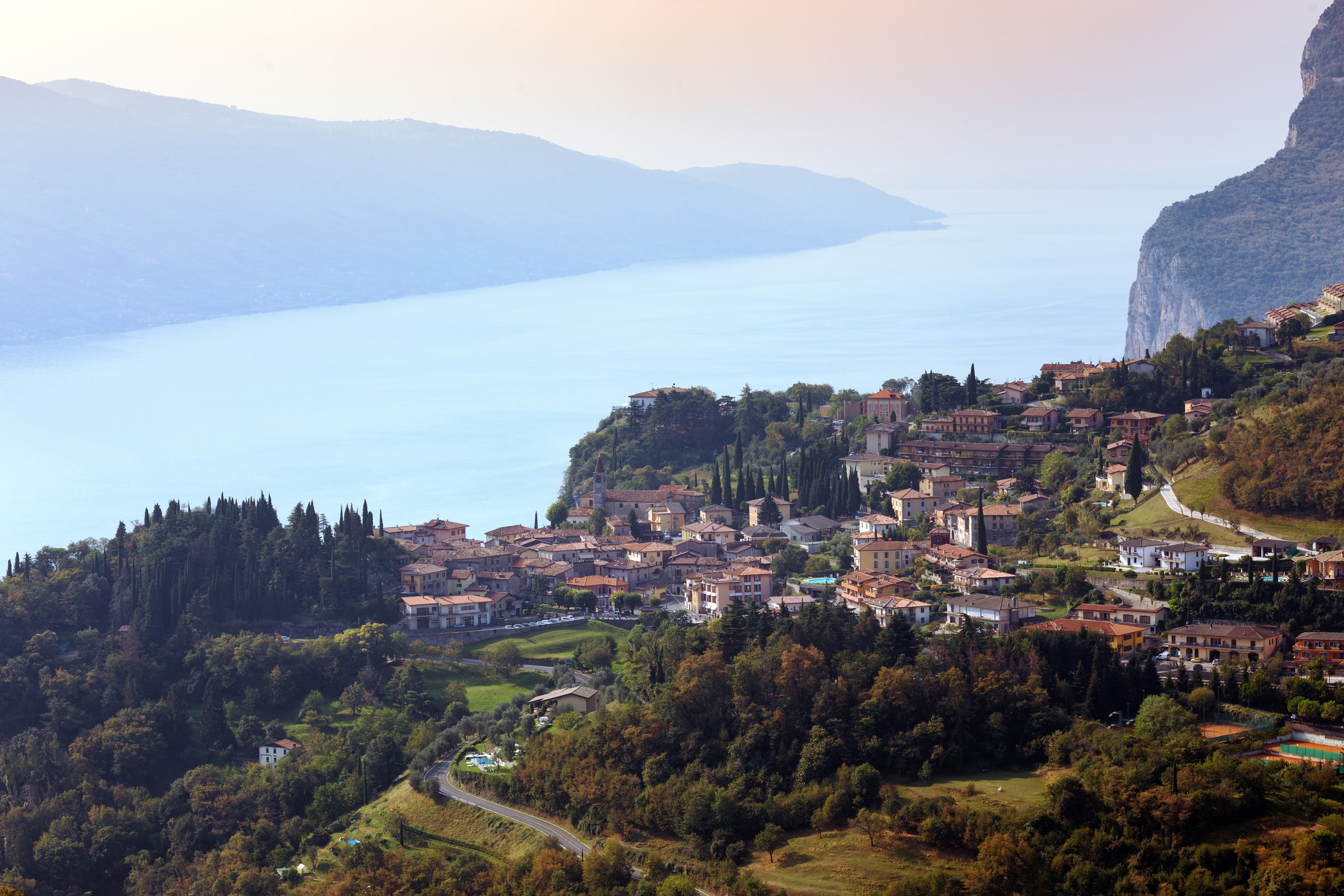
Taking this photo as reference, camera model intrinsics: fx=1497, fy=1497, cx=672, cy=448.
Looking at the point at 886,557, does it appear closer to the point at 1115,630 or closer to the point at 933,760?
the point at 1115,630

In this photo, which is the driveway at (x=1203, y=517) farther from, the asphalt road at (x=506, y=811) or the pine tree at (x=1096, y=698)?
the asphalt road at (x=506, y=811)

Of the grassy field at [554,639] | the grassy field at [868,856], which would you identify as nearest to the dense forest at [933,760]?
the grassy field at [868,856]

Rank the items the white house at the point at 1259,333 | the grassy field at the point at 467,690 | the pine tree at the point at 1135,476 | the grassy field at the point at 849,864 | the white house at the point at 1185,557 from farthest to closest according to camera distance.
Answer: the white house at the point at 1259,333, the pine tree at the point at 1135,476, the grassy field at the point at 467,690, the white house at the point at 1185,557, the grassy field at the point at 849,864

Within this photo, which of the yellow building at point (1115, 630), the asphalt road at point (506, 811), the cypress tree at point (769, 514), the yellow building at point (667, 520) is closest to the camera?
the asphalt road at point (506, 811)

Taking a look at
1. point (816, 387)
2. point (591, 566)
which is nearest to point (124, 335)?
point (816, 387)

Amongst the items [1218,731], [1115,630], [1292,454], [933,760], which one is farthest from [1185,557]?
[933,760]

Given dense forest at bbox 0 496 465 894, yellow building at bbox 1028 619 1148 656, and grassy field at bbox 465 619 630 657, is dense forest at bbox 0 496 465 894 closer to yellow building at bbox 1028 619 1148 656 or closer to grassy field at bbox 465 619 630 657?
grassy field at bbox 465 619 630 657
